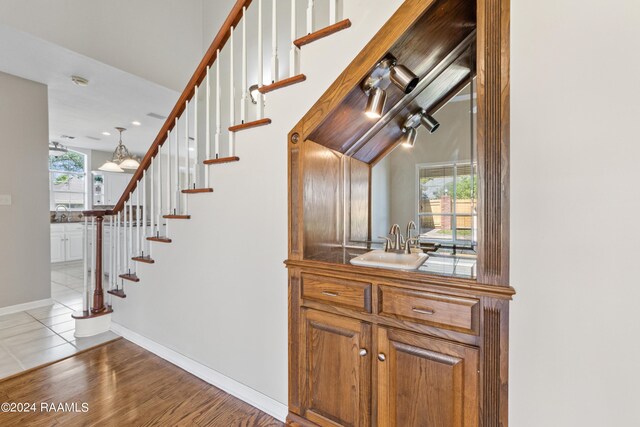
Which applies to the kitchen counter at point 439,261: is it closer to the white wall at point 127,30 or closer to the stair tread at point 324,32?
the stair tread at point 324,32

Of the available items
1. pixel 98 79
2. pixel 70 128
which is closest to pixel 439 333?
pixel 98 79

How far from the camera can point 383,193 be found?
1.78 metres

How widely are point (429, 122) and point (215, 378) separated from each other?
6.98 feet

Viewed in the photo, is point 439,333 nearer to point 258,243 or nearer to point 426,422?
point 426,422

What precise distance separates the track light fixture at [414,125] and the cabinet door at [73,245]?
7561mm

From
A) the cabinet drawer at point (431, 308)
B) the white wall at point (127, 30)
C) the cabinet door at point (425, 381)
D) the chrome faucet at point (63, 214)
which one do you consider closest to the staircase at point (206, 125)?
the white wall at point (127, 30)

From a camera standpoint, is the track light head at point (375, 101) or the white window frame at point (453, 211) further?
the white window frame at point (453, 211)

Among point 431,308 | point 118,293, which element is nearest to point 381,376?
point 431,308

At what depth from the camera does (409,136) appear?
1.69 m

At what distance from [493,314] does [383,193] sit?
0.94m

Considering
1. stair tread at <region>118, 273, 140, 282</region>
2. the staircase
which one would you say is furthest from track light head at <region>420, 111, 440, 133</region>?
stair tread at <region>118, 273, 140, 282</region>

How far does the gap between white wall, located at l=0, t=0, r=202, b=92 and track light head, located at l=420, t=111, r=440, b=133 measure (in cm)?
312

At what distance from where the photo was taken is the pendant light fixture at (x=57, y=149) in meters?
6.14

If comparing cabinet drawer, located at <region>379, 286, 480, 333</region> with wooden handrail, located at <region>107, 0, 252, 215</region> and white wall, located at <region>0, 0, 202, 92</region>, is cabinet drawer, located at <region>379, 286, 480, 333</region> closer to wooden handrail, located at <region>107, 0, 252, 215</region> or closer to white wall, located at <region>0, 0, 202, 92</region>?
wooden handrail, located at <region>107, 0, 252, 215</region>
